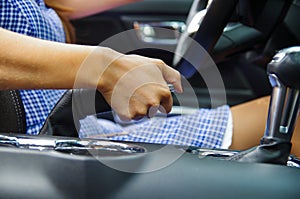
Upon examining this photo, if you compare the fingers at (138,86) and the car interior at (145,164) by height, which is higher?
the fingers at (138,86)

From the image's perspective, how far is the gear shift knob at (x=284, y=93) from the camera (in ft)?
2.33

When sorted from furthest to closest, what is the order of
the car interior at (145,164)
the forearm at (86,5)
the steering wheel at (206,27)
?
the forearm at (86,5) → the steering wheel at (206,27) → the car interior at (145,164)

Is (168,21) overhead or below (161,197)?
below

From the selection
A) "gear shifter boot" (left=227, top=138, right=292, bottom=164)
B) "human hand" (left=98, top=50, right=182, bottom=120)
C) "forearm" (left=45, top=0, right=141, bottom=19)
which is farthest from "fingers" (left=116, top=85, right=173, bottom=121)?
"forearm" (left=45, top=0, right=141, bottom=19)

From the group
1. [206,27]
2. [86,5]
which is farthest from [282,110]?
[86,5]

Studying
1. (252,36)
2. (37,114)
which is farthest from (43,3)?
(252,36)

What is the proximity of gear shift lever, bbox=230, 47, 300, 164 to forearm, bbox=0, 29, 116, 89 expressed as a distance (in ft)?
0.72

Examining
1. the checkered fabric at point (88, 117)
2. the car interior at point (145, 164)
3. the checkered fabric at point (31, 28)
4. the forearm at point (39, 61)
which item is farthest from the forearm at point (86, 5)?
the forearm at point (39, 61)

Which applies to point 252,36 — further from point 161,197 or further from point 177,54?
point 161,197

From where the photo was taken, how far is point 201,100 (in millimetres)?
2168

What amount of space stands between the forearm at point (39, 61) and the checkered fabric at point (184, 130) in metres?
0.46

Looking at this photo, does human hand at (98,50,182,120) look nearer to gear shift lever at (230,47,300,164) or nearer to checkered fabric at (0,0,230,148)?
gear shift lever at (230,47,300,164)

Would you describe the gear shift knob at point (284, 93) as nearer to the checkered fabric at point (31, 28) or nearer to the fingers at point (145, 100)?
the fingers at point (145, 100)

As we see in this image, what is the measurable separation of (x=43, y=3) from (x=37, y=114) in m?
0.31
